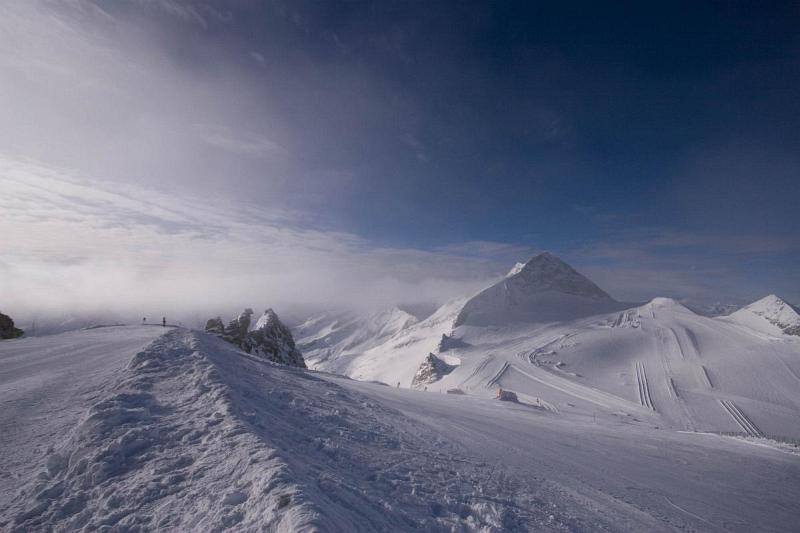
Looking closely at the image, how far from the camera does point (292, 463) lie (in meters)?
4.59

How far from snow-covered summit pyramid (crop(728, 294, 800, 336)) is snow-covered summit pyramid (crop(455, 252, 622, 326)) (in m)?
32.2

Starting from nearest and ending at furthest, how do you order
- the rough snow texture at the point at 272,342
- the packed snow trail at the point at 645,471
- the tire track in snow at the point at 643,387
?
the packed snow trail at the point at 645,471
the rough snow texture at the point at 272,342
the tire track in snow at the point at 643,387

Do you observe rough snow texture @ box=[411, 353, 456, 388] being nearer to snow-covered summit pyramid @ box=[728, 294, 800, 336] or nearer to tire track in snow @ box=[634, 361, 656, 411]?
tire track in snow @ box=[634, 361, 656, 411]

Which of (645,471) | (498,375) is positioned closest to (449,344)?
(498,375)

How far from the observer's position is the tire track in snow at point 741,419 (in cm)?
3284

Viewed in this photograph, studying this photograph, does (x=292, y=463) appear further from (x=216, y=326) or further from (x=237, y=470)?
(x=216, y=326)

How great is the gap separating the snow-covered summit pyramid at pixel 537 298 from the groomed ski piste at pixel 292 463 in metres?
87.1

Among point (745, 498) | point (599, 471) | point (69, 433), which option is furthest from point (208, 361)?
point (745, 498)

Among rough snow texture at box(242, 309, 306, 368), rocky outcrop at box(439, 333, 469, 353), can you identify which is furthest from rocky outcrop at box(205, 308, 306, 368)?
rocky outcrop at box(439, 333, 469, 353)

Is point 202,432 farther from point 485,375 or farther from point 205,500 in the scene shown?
point 485,375

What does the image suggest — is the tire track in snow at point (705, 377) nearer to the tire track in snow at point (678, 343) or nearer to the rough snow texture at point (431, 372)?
the tire track in snow at point (678, 343)

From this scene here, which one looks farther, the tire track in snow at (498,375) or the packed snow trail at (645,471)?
the tire track in snow at (498,375)

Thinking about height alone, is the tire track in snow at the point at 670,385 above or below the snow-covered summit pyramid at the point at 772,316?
below

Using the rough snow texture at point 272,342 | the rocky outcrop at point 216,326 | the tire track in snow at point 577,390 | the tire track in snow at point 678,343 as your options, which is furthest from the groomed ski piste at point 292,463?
the tire track in snow at point 678,343
